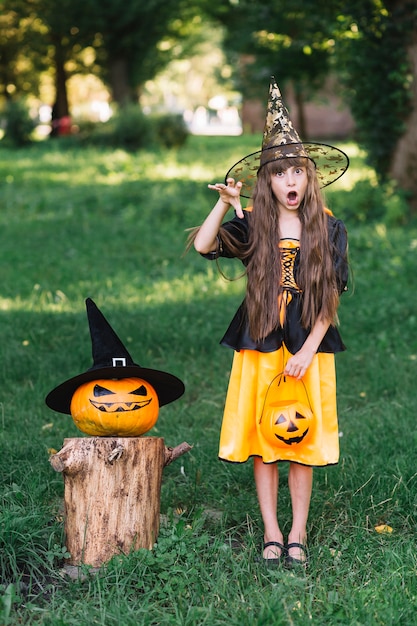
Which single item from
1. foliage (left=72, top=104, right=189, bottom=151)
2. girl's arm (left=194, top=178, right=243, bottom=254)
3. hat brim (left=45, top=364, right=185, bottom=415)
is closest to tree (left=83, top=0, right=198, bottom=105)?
foliage (left=72, top=104, right=189, bottom=151)

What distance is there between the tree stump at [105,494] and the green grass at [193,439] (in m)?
0.11

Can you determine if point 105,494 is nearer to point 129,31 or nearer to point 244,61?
point 244,61

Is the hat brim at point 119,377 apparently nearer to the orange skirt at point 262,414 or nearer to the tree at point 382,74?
the orange skirt at point 262,414

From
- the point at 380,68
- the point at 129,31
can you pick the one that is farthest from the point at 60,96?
the point at 380,68

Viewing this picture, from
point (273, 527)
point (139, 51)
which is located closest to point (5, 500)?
point (273, 527)

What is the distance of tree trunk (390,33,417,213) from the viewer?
37.7 feet

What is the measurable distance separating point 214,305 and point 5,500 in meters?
4.11

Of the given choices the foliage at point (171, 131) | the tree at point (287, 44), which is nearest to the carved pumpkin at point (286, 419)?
the tree at point (287, 44)

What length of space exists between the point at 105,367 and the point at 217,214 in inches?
31.1

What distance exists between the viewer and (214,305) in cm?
811

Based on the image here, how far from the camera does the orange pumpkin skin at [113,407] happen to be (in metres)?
3.85

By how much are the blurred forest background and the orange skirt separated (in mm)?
8056

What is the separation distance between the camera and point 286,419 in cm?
370

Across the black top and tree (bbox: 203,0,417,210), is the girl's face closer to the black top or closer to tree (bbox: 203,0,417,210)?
the black top
